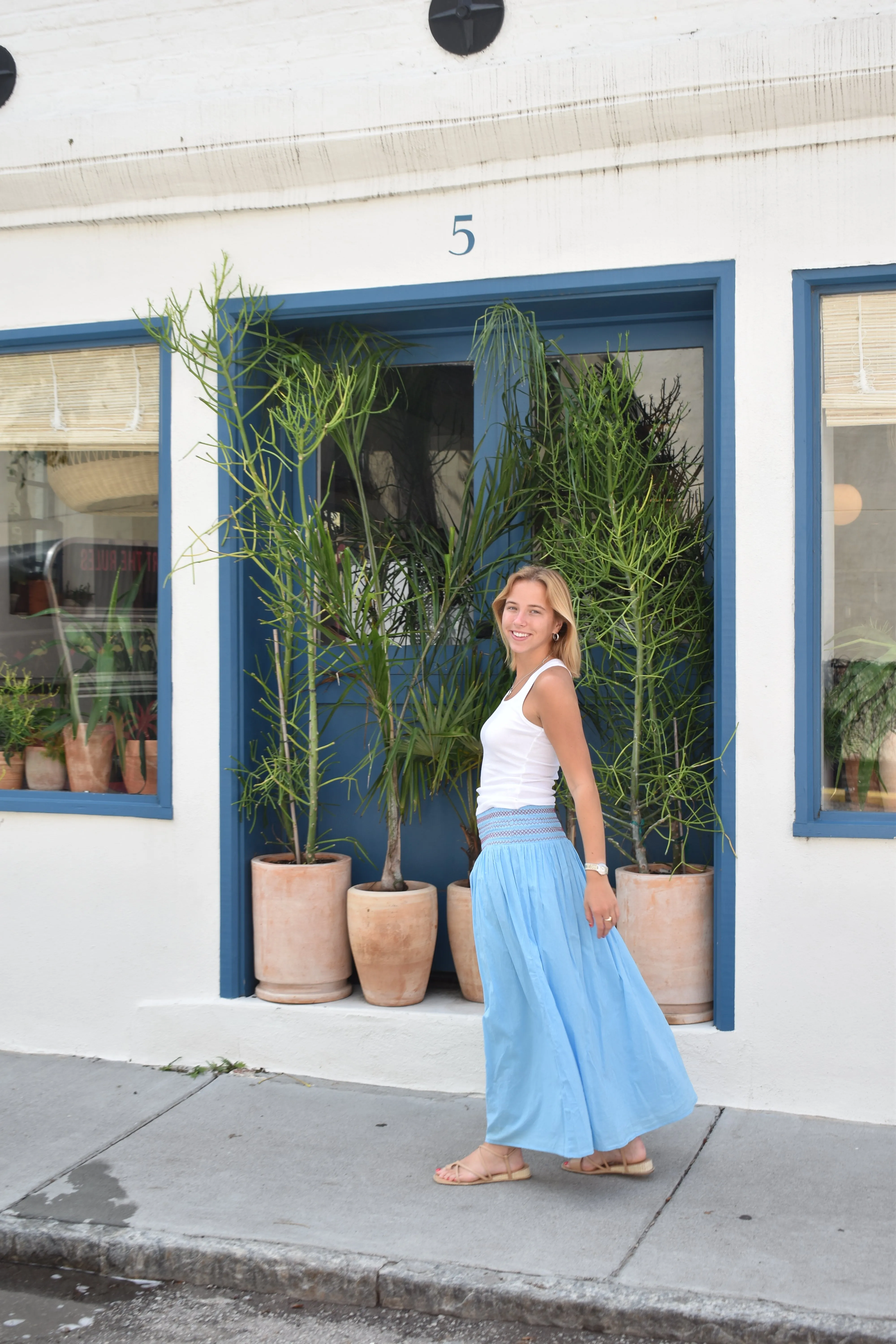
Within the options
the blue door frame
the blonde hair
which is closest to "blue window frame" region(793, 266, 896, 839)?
the blue door frame

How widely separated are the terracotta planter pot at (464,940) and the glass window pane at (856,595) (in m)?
1.35

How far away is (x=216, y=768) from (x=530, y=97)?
2.76 meters

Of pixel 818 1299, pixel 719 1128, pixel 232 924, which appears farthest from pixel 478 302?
pixel 818 1299

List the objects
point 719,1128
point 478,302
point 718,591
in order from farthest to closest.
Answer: point 478,302
point 718,591
point 719,1128

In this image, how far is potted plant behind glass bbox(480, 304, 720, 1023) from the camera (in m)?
4.21

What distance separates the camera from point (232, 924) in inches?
185

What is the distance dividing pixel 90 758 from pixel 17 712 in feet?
1.42

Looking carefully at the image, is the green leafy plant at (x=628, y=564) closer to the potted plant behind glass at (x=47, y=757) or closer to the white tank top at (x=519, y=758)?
the white tank top at (x=519, y=758)

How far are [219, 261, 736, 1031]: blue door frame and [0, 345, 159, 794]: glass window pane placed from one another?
1.45ft

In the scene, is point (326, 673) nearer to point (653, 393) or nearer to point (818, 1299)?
point (653, 393)

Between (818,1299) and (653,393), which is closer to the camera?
(818,1299)

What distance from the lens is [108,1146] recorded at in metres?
3.90

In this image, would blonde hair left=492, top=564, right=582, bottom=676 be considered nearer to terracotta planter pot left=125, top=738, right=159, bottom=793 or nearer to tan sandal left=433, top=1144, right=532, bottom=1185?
tan sandal left=433, top=1144, right=532, bottom=1185

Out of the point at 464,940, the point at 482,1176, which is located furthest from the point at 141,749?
the point at 482,1176
